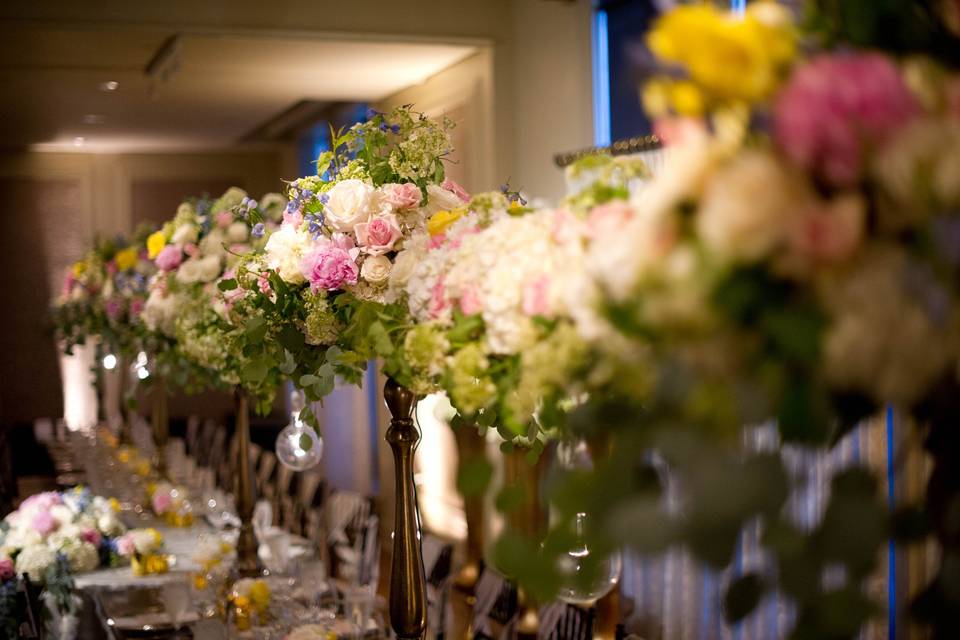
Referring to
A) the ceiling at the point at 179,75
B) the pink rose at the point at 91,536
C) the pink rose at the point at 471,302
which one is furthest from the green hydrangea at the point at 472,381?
the ceiling at the point at 179,75

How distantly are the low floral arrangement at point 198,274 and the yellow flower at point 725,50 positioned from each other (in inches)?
97.6

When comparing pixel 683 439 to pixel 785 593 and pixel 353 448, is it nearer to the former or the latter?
pixel 785 593

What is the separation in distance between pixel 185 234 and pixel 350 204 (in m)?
1.83

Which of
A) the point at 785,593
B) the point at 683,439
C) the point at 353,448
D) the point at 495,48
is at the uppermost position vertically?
the point at 495,48

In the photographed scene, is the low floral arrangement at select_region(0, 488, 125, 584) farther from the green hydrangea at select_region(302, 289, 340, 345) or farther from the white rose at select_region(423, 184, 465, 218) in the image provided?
the white rose at select_region(423, 184, 465, 218)

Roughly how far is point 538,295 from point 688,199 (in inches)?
15.4

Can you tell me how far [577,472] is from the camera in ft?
3.44

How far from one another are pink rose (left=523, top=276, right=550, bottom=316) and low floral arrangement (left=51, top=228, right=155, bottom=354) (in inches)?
177

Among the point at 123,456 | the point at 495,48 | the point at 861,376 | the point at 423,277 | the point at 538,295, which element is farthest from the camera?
the point at 123,456

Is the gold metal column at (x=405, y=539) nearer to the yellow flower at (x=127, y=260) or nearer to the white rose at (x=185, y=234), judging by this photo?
the white rose at (x=185, y=234)

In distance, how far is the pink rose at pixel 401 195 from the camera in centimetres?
219

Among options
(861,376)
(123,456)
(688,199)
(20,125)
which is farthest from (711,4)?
(20,125)

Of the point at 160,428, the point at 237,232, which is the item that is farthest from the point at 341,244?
the point at 160,428

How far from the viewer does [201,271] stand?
3.72 meters
